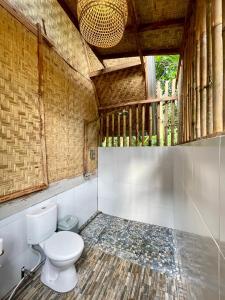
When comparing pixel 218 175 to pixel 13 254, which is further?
pixel 13 254

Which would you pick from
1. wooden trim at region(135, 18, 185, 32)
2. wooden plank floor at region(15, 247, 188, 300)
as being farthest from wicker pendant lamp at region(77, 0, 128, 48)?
wooden plank floor at region(15, 247, 188, 300)

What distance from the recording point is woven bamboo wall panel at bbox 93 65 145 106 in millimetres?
3168

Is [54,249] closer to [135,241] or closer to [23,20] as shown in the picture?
[135,241]

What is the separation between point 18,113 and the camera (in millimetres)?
1739

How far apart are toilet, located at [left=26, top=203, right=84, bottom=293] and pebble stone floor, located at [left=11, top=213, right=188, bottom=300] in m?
0.08

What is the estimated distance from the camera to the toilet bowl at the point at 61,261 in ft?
5.37

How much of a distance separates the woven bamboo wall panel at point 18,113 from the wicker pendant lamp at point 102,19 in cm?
72

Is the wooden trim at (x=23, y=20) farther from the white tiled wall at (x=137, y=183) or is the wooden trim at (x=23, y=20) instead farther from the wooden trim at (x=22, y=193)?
the white tiled wall at (x=137, y=183)

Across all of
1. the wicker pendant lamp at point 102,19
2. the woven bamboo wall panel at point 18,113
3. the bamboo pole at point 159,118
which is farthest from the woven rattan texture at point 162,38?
the woven bamboo wall panel at point 18,113

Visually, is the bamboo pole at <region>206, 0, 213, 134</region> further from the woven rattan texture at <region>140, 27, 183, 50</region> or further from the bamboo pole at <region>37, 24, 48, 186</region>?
the bamboo pole at <region>37, 24, 48, 186</region>

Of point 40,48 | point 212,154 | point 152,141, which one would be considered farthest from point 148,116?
point 212,154

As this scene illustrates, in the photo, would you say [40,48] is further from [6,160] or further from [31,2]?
[6,160]

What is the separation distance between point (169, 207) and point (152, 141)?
1.16 meters

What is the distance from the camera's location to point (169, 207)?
298 centimetres
